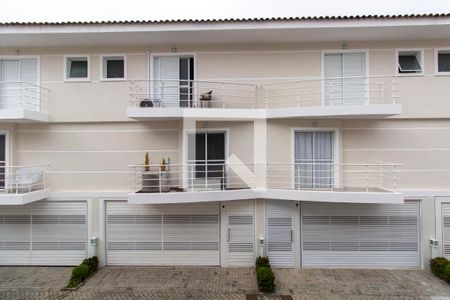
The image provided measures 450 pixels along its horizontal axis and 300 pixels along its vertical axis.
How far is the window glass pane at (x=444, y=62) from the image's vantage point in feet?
30.7

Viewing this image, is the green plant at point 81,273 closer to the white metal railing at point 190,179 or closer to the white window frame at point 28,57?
the white metal railing at point 190,179

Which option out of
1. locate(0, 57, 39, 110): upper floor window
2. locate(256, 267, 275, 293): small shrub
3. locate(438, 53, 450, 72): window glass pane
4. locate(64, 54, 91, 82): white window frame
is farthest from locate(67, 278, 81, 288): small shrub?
locate(438, 53, 450, 72): window glass pane

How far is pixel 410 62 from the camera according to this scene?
9.50 meters

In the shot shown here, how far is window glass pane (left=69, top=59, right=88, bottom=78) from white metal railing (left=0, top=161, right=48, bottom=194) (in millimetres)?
3417

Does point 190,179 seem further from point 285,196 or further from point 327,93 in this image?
point 327,93

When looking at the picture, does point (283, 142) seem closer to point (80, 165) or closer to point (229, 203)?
point (229, 203)

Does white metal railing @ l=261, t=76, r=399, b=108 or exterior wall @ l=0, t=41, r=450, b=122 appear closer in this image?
white metal railing @ l=261, t=76, r=399, b=108

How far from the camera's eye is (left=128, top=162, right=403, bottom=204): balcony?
884 centimetres

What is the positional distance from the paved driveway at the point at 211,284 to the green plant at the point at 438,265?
21 cm

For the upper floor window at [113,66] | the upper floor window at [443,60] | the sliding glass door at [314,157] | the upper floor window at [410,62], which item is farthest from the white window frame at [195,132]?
the upper floor window at [443,60]

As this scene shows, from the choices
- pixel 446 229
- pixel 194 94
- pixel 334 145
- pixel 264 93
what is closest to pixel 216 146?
pixel 194 94

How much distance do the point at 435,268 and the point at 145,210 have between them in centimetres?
968

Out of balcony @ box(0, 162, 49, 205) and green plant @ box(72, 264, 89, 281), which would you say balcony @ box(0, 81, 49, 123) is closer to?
balcony @ box(0, 162, 49, 205)

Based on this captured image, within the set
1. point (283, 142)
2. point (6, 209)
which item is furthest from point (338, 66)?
point (6, 209)
